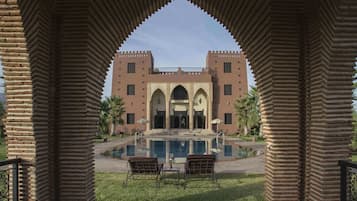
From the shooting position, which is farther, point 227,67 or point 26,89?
point 227,67

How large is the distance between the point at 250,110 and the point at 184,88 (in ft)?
36.7

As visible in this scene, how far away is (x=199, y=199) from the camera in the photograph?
7.59 meters

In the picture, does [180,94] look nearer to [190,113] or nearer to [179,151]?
[190,113]

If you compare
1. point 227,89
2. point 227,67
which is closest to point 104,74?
point 227,89

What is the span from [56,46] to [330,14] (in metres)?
4.06

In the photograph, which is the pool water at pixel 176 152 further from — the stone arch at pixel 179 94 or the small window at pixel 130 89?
the stone arch at pixel 179 94

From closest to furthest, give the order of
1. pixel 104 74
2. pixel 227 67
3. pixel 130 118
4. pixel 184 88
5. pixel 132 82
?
pixel 104 74
pixel 130 118
pixel 227 67
pixel 132 82
pixel 184 88

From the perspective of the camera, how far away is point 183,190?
8.48 metres

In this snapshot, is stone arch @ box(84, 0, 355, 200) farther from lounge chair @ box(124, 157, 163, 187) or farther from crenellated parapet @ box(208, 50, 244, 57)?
crenellated parapet @ box(208, 50, 244, 57)

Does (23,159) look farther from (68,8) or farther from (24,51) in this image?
(68,8)

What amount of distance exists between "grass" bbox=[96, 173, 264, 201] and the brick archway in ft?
6.15

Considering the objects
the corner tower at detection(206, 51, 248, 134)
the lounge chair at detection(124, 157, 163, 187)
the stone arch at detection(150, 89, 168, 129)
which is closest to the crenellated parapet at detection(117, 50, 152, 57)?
the stone arch at detection(150, 89, 168, 129)

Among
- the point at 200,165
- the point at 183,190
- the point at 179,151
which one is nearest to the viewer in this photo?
the point at 183,190

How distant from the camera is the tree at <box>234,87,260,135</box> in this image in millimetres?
28734
